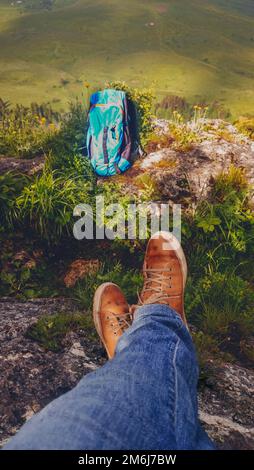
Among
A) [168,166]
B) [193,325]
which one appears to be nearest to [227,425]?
[193,325]

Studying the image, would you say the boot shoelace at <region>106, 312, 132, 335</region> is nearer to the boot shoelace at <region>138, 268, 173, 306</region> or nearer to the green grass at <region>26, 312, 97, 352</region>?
the boot shoelace at <region>138, 268, 173, 306</region>

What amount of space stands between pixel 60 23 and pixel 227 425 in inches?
575

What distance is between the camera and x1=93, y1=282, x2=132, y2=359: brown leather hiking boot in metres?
2.34

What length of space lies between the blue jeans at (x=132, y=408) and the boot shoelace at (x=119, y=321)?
2.01 ft

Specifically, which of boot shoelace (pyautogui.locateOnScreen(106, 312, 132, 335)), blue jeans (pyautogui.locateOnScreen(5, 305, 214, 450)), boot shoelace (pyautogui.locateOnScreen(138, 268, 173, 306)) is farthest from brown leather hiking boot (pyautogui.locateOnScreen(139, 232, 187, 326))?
blue jeans (pyautogui.locateOnScreen(5, 305, 214, 450))

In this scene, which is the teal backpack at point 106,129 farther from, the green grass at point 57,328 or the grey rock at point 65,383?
the grey rock at point 65,383

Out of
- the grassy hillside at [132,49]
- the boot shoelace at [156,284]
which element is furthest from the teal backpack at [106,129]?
the grassy hillside at [132,49]

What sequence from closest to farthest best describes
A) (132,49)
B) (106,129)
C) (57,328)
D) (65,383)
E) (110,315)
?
(65,383) < (110,315) < (57,328) < (106,129) < (132,49)

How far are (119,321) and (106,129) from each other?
2.25 meters

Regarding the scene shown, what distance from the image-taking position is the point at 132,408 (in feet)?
4.22

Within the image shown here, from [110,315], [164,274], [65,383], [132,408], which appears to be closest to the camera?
[132,408]

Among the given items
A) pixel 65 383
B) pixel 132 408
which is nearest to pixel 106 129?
→ pixel 65 383

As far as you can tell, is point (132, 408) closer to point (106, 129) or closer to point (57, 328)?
point (57, 328)

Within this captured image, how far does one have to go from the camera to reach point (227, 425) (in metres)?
1.97
